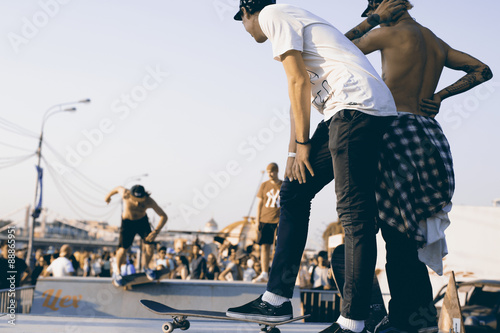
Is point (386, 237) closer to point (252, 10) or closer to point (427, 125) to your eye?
point (427, 125)

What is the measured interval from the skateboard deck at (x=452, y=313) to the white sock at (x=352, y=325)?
41.9 inches

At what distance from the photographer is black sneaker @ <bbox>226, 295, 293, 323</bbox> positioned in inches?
100.0

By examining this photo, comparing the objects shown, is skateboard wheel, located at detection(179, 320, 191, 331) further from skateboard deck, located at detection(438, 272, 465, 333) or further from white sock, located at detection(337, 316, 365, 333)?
skateboard deck, located at detection(438, 272, 465, 333)

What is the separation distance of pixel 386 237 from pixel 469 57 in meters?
1.62

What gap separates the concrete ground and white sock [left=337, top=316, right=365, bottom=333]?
0.78 meters

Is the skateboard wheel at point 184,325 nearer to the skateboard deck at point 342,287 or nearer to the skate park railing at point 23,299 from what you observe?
the skateboard deck at point 342,287

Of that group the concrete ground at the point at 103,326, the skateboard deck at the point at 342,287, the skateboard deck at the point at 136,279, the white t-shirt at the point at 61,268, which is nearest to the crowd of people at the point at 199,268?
the white t-shirt at the point at 61,268

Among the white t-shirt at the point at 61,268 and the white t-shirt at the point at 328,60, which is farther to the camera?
the white t-shirt at the point at 61,268

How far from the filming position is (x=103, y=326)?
9.37 feet

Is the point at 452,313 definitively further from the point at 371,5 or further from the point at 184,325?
the point at 371,5

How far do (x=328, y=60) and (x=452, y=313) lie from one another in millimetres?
1953

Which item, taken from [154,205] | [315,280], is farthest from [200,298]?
[315,280]

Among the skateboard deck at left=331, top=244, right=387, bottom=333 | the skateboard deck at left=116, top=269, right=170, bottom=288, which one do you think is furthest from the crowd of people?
the skateboard deck at left=331, top=244, right=387, bottom=333

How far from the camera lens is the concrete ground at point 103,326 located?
267cm
